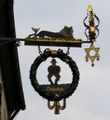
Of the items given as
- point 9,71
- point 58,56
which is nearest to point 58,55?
point 58,56

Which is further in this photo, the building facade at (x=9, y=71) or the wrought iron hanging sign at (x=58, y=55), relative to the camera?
the building facade at (x=9, y=71)

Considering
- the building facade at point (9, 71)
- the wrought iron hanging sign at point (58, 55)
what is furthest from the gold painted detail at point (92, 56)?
the building facade at point (9, 71)

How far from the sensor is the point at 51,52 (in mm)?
13633

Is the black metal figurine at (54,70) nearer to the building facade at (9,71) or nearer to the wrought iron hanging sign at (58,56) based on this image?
the wrought iron hanging sign at (58,56)

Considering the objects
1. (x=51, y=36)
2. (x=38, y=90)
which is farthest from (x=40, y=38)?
(x=38, y=90)

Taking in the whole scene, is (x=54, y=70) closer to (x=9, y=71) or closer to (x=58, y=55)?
(x=58, y=55)

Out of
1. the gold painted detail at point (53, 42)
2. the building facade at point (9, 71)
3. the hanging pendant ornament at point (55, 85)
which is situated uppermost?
the gold painted detail at point (53, 42)

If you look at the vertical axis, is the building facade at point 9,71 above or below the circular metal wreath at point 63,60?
below

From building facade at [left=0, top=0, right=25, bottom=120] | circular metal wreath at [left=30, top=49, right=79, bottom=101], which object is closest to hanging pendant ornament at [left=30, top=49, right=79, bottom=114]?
circular metal wreath at [left=30, top=49, right=79, bottom=101]

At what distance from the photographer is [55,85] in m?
13.5

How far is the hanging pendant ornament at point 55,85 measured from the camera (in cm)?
1332

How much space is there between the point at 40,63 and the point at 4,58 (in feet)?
41.8

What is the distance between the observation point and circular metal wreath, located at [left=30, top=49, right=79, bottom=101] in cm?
1332

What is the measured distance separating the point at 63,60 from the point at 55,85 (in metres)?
0.59
